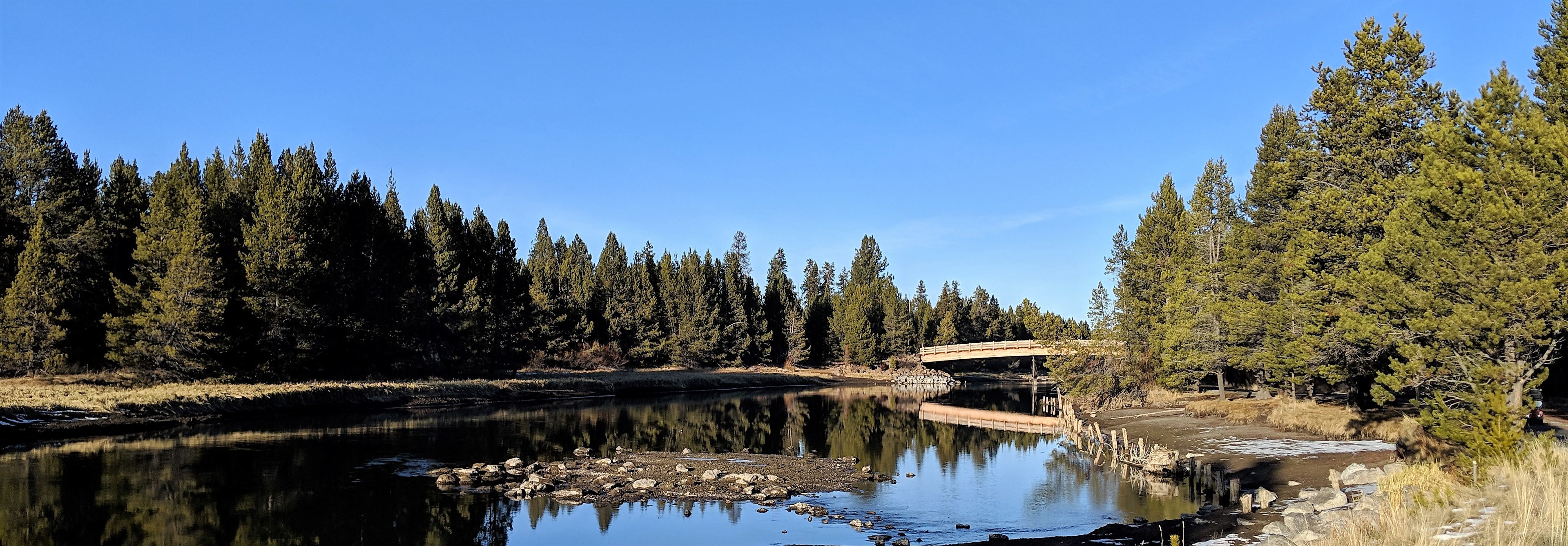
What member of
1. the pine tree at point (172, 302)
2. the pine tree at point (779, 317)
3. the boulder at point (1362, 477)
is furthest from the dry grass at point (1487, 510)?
the pine tree at point (779, 317)

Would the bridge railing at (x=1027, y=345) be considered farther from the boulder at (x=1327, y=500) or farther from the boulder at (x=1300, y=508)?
the boulder at (x=1300, y=508)

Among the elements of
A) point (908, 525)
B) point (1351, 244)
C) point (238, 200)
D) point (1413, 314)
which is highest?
point (238, 200)

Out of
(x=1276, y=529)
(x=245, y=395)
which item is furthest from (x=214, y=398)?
(x=1276, y=529)

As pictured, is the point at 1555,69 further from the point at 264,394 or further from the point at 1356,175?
the point at 264,394

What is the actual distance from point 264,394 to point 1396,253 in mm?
53254

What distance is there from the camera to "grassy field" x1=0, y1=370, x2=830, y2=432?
4094 centimetres

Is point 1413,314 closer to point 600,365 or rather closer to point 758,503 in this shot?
point 758,503

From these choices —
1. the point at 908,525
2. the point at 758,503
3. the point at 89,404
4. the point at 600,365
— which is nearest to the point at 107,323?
the point at 89,404

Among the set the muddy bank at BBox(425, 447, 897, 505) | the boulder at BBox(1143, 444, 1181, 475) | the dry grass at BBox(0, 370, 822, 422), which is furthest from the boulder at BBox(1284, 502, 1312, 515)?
the dry grass at BBox(0, 370, 822, 422)

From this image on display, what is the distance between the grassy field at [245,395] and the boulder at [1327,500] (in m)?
45.4

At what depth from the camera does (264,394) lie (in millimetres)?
52031

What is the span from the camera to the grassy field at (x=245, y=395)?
40.9m

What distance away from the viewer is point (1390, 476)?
20.7m

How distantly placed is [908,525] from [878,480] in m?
8.09
